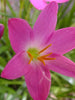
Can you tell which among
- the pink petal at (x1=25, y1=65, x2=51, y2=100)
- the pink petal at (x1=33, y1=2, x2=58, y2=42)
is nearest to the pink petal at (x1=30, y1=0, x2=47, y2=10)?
the pink petal at (x1=33, y1=2, x2=58, y2=42)

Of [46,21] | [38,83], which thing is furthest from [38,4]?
[38,83]

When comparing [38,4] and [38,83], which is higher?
[38,4]

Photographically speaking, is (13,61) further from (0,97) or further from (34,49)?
(0,97)

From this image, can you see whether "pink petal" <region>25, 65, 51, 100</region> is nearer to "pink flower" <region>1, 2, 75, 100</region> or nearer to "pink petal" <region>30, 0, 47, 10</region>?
"pink flower" <region>1, 2, 75, 100</region>

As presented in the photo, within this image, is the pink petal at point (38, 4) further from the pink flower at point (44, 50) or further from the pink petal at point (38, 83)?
the pink petal at point (38, 83)

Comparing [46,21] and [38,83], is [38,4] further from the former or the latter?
[38,83]
